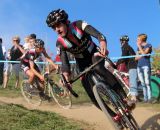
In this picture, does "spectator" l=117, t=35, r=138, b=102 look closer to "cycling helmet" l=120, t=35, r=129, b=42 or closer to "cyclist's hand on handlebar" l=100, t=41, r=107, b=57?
"cycling helmet" l=120, t=35, r=129, b=42

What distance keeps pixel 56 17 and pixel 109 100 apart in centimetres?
161

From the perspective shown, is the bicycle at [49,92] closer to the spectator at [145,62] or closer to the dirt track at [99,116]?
the dirt track at [99,116]

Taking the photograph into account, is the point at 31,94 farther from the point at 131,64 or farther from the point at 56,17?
the point at 56,17

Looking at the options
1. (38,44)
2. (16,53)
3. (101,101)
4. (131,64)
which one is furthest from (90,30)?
(16,53)

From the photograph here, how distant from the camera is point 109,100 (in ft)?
24.3

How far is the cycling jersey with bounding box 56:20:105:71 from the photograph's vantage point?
7.70 m

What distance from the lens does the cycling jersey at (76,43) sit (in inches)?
303

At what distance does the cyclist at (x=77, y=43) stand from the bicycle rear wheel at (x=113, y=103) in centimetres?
32

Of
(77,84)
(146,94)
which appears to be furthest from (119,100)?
(77,84)

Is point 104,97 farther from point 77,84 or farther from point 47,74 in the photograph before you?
point 77,84

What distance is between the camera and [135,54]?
1331cm

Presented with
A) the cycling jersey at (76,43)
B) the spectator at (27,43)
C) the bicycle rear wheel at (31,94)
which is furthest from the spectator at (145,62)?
the cycling jersey at (76,43)

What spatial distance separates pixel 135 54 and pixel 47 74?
262 cm

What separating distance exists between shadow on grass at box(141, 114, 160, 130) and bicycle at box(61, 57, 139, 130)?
5.92ft
